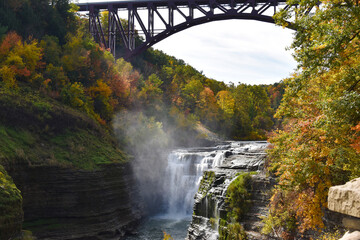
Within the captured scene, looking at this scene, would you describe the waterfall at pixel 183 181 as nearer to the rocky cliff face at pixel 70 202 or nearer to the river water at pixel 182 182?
the river water at pixel 182 182

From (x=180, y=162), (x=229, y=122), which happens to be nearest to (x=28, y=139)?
(x=180, y=162)

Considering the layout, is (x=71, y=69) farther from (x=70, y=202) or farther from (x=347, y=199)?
(x=347, y=199)

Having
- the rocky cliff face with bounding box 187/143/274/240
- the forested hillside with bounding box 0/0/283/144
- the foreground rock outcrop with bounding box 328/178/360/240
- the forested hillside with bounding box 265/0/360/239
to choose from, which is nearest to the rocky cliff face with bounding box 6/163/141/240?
the rocky cliff face with bounding box 187/143/274/240

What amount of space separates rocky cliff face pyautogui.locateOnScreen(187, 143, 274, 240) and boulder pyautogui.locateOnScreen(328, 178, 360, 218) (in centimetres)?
1271

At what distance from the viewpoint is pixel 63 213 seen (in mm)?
22047

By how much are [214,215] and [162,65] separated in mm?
50212

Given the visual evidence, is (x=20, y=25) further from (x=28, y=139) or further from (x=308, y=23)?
(x=308, y=23)

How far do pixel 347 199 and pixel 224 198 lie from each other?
49.0ft

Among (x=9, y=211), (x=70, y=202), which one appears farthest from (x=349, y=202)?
(x=70, y=202)

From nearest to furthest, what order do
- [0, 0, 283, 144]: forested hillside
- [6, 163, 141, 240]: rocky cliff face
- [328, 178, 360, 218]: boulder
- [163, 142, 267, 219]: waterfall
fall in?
[328, 178, 360, 218]: boulder < [6, 163, 141, 240]: rocky cliff face < [0, 0, 283, 144]: forested hillside < [163, 142, 267, 219]: waterfall

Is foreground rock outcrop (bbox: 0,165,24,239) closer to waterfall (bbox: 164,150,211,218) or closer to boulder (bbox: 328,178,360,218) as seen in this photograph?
boulder (bbox: 328,178,360,218)

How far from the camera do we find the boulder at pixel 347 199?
126 inches

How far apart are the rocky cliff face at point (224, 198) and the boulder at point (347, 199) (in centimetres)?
1271

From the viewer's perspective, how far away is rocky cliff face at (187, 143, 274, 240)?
1627 centimetres
